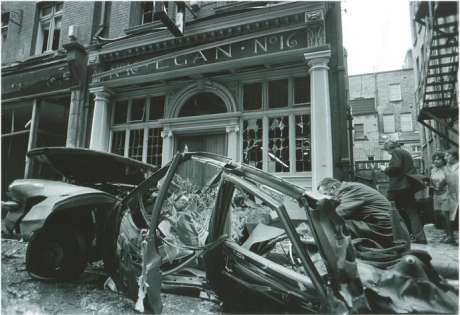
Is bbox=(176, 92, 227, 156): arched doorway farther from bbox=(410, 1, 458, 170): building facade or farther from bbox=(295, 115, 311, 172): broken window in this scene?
bbox=(410, 1, 458, 170): building facade

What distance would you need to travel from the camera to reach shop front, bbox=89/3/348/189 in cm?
663

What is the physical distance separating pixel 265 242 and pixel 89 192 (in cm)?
199

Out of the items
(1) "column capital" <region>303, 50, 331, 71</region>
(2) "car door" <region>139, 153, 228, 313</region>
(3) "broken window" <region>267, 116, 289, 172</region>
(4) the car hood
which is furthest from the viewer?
(3) "broken window" <region>267, 116, 289, 172</region>

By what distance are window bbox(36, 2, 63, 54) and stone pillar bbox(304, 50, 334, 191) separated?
856 cm

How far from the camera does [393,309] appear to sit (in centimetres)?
209

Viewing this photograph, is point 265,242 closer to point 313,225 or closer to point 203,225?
point 203,225

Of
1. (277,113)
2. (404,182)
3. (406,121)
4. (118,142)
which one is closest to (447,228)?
(404,182)

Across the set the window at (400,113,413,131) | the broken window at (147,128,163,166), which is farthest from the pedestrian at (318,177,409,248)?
the window at (400,113,413,131)

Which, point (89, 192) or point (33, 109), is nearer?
point (89, 192)

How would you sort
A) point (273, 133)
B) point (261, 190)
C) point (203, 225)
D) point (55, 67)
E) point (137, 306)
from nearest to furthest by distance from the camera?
point (261, 190) → point (137, 306) → point (203, 225) → point (273, 133) → point (55, 67)

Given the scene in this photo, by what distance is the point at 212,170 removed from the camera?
118 inches

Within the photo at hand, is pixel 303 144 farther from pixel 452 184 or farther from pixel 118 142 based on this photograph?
pixel 118 142

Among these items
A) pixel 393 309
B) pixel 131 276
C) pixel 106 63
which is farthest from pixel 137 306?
pixel 106 63

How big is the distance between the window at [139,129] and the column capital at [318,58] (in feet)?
13.2
